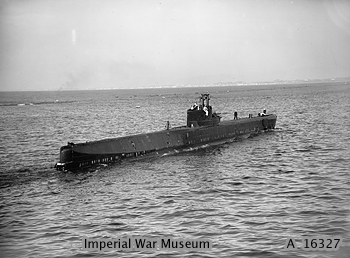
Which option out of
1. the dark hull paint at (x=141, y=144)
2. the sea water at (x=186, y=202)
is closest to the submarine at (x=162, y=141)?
the dark hull paint at (x=141, y=144)

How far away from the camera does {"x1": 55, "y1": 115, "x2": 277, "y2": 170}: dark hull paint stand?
1260 inches

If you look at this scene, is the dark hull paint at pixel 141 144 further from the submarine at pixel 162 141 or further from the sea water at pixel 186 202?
the sea water at pixel 186 202

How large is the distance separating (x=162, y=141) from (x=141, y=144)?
2.91 m

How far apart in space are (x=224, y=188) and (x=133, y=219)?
318 inches

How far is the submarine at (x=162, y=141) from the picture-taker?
106ft

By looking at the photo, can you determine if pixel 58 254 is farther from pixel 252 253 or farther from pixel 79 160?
pixel 79 160

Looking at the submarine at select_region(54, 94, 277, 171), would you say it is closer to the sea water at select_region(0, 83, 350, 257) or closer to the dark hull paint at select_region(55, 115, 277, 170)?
the dark hull paint at select_region(55, 115, 277, 170)

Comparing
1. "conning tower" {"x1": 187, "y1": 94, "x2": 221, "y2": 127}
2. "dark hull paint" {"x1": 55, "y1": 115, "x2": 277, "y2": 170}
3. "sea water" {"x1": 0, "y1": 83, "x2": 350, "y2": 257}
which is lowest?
"sea water" {"x1": 0, "y1": 83, "x2": 350, "y2": 257}

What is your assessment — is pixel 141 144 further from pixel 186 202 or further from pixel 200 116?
pixel 186 202

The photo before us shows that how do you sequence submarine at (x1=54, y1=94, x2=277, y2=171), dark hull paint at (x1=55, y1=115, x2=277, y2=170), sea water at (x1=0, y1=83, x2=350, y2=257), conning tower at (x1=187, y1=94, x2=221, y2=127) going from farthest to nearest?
1. conning tower at (x1=187, y1=94, x2=221, y2=127)
2. submarine at (x1=54, y1=94, x2=277, y2=171)
3. dark hull paint at (x1=55, y1=115, x2=277, y2=170)
4. sea water at (x1=0, y1=83, x2=350, y2=257)

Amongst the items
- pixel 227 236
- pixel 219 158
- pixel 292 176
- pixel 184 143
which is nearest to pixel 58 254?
pixel 227 236

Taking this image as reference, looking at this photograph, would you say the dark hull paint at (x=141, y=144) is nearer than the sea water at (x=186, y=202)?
No

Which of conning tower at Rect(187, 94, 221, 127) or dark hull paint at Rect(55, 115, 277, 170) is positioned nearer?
dark hull paint at Rect(55, 115, 277, 170)

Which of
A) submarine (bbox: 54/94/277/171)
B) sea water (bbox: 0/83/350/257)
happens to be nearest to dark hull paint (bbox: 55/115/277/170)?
submarine (bbox: 54/94/277/171)
